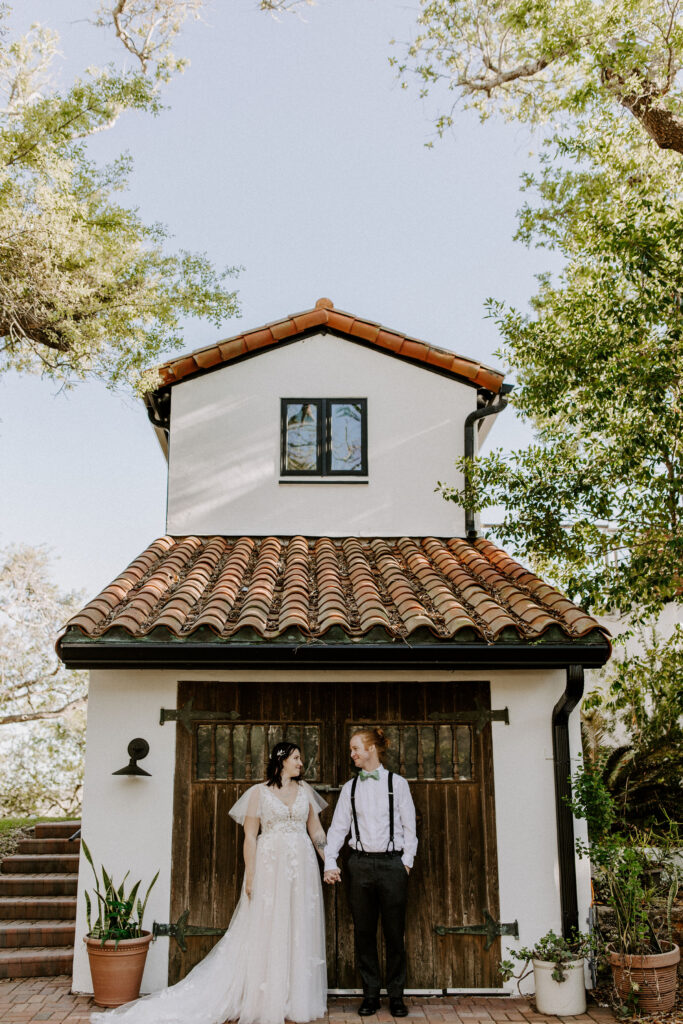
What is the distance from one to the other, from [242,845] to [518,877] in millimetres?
2409

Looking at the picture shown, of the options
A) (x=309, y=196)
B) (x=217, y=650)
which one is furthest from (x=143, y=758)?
(x=309, y=196)

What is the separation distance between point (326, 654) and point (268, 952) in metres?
2.35

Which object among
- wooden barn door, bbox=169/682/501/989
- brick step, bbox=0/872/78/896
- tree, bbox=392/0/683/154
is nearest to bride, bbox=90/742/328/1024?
wooden barn door, bbox=169/682/501/989

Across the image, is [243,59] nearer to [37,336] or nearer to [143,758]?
[37,336]

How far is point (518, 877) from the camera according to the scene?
23.7 feet

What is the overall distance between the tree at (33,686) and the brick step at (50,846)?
8.34m

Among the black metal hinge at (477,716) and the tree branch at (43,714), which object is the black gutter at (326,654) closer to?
the black metal hinge at (477,716)

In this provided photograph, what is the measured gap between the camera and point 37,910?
8.81 meters

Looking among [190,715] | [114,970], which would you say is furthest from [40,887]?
[190,715]

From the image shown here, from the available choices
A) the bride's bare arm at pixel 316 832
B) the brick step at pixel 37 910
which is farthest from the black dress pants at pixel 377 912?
the brick step at pixel 37 910

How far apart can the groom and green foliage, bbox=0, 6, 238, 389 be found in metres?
5.94

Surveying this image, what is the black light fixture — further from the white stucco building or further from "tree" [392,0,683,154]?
"tree" [392,0,683,154]

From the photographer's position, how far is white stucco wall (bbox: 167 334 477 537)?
9.98m

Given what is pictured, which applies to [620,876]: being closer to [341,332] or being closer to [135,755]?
[135,755]
